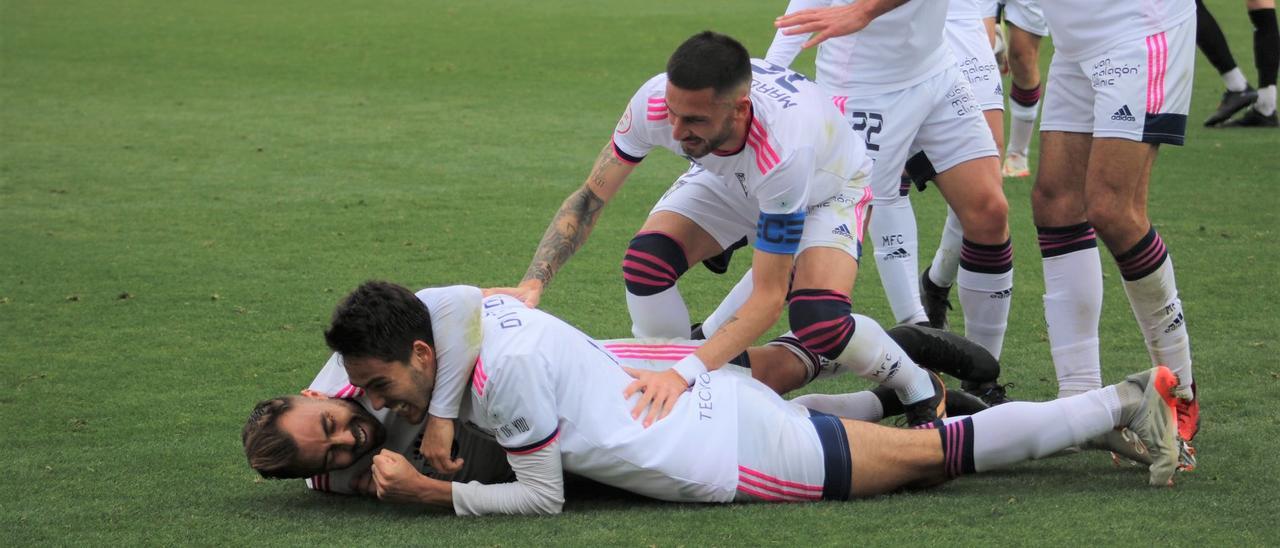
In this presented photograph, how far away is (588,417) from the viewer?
12.6ft

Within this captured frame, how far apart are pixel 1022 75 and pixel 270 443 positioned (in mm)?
6643

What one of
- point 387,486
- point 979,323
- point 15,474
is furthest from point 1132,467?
point 15,474

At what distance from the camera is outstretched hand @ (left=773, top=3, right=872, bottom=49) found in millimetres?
4793

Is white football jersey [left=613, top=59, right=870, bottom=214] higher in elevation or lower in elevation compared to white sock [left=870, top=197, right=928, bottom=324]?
higher

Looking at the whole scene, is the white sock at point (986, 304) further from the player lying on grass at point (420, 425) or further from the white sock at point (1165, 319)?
the white sock at point (1165, 319)

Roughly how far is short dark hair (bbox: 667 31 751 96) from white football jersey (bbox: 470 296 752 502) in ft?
2.61

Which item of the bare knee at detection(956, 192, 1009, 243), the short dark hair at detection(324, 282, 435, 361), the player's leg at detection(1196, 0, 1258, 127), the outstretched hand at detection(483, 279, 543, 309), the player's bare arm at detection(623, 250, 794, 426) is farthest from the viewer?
the player's leg at detection(1196, 0, 1258, 127)

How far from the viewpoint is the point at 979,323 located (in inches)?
210

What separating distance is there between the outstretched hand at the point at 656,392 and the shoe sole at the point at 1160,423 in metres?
1.31

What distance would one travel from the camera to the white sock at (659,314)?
15.7ft

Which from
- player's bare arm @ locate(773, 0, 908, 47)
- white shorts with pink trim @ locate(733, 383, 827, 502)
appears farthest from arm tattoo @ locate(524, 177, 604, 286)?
white shorts with pink trim @ locate(733, 383, 827, 502)

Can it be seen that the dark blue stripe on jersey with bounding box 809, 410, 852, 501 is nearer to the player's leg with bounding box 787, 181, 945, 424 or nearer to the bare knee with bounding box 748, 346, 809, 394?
the player's leg with bounding box 787, 181, 945, 424

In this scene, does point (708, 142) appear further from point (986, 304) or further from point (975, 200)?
point (986, 304)

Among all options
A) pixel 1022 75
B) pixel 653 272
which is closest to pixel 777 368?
pixel 653 272
